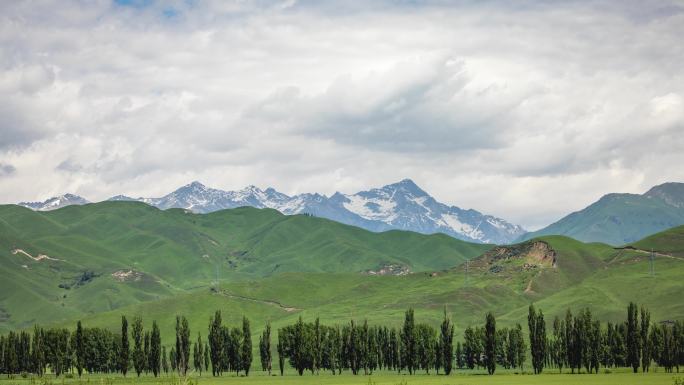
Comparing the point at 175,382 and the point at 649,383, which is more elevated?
the point at 175,382

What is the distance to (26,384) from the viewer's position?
17275 centimetres

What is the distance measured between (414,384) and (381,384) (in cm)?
978

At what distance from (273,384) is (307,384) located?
337 inches

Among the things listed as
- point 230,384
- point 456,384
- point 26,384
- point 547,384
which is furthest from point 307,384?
point 26,384

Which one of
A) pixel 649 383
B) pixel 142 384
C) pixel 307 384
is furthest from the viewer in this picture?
pixel 142 384

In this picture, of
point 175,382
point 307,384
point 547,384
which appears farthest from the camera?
point 307,384

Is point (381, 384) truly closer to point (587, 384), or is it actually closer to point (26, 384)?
point (587, 384)

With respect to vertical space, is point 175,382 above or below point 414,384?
above

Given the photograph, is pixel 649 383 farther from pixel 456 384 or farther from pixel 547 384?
pixel 456 384

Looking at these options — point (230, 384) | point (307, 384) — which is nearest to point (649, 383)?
point (307, 384)

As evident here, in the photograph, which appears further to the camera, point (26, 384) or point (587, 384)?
point (26, 384)

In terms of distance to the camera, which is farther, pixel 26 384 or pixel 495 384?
pixel 26 384

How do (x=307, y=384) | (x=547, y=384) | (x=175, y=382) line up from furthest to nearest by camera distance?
(x=307, y=384) → (x=547, y=384) → (x=175, y=382)

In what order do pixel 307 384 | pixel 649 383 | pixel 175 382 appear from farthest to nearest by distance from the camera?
pixel 307 384 → pixel 649 383 → pixel 175 382
